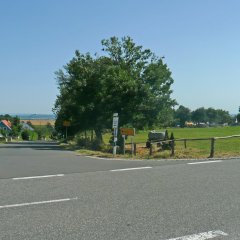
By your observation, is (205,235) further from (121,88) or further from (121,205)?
(121,88)

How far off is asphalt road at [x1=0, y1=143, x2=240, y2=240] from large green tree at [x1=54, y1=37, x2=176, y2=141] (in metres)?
22.7

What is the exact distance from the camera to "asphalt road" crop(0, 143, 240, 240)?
6.64m

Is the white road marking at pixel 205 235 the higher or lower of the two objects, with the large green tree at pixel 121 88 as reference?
lower

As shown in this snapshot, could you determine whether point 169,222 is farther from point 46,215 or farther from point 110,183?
point 110,183

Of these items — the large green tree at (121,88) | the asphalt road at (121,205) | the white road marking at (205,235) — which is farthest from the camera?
the large green tree at (121,88)

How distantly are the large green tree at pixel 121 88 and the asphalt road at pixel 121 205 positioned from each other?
74.5ft

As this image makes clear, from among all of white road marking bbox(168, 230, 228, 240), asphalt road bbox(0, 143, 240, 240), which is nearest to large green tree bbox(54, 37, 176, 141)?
asphalt road bbox(0, 143, 240, 240)

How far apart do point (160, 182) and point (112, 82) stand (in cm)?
2496

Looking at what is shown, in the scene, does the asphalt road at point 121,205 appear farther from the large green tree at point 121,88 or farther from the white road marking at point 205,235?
the large green tree at point 121,88

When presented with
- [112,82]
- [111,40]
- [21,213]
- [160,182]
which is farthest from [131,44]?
[21,213]

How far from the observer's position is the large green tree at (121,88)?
36.2 meters

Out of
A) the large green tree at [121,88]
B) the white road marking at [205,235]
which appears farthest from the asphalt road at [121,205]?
the large green tree at [121,88]

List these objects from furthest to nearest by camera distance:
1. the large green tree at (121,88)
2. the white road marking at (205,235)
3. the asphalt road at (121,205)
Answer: the large green tree at (121,88) < the asphalt road at (121,205) < the white road marking at (205,235)

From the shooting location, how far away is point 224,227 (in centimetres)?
696
